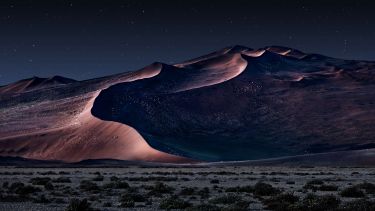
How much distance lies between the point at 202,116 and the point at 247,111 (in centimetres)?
913

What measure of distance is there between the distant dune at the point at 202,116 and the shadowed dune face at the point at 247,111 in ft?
0.65

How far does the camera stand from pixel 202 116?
134 m

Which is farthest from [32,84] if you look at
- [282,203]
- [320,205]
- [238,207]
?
[320,205]

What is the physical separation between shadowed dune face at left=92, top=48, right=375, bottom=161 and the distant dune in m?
0.20

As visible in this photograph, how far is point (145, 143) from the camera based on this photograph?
108 metres

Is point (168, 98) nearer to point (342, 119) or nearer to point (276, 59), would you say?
point (342, 119)

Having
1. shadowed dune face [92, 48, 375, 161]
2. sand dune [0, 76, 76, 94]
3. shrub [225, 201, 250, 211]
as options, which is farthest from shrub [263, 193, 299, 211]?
sand dune [0, 76, 76, 94]

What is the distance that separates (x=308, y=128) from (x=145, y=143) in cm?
3476

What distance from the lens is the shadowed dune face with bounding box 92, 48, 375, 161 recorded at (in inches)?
4633

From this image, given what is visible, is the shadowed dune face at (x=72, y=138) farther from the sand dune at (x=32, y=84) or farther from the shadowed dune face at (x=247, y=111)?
the sand dune at (x=32, y=84)

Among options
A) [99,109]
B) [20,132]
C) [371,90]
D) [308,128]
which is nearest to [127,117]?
[99,109]

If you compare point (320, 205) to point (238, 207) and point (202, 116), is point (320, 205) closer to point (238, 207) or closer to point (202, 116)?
point (238, 207)

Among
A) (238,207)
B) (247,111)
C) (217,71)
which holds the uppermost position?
(217,71)

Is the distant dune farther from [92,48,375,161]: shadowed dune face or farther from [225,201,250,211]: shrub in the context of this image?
[225,201,250,211]: shrub
